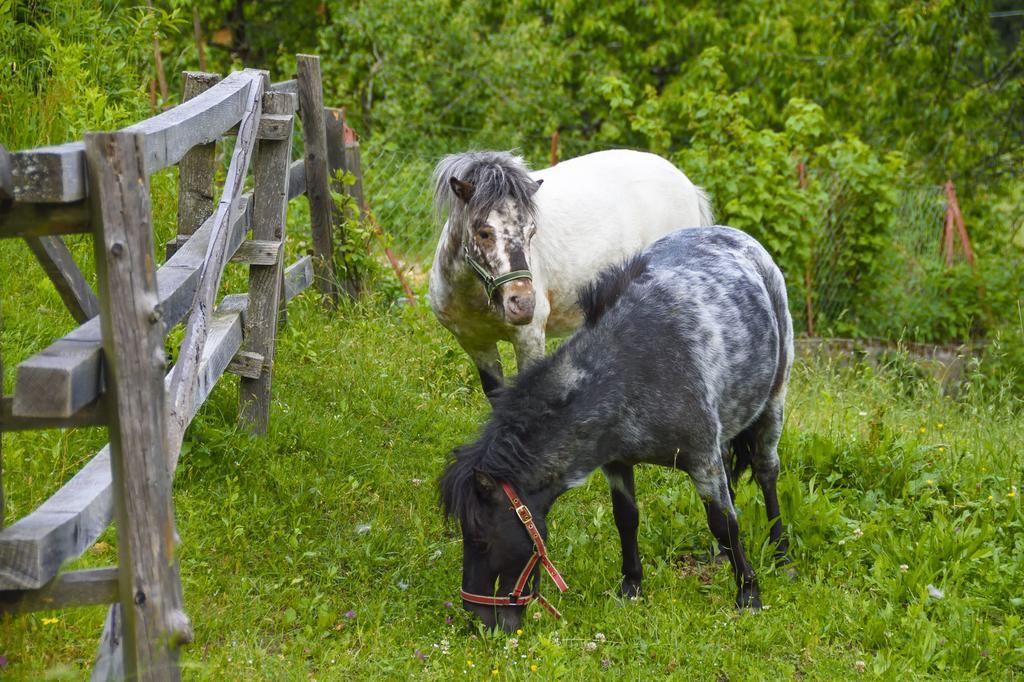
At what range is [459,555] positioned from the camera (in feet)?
15.4

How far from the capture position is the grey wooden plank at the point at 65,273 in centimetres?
292

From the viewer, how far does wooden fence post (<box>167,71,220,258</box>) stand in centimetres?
480

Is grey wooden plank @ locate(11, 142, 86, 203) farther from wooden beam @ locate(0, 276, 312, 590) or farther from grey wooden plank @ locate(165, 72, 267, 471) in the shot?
grey wooden plank @ locate(165, 72, 267, 471)

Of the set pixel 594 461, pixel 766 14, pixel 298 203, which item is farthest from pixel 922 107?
pixel 594 461

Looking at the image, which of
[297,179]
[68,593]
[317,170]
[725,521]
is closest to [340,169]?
[317,170]

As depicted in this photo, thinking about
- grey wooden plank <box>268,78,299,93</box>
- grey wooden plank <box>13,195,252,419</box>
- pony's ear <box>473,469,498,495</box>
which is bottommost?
pony's ear <box>473,469,498,495</box>

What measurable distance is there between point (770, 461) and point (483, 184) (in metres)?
2.00

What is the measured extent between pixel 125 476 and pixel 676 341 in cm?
238

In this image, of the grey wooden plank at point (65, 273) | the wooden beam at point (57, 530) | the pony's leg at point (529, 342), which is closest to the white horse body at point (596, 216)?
the pony's leg at point (529, 342)

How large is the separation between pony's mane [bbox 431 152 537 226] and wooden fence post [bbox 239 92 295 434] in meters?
0.86

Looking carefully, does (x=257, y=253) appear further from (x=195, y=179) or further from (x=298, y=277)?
(x=298, y=277)

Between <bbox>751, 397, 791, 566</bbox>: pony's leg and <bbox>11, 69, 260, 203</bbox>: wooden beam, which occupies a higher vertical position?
<bbox>11, 69, 260, 203</bbox>: wooden beam

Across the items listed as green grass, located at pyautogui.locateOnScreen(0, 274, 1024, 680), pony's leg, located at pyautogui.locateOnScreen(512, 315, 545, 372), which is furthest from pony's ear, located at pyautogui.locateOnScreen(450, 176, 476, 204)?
green grass, located at pyautogui.locateOnScreen(0, 274, 1024, 680)

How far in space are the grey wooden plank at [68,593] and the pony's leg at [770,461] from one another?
10.8 feet
